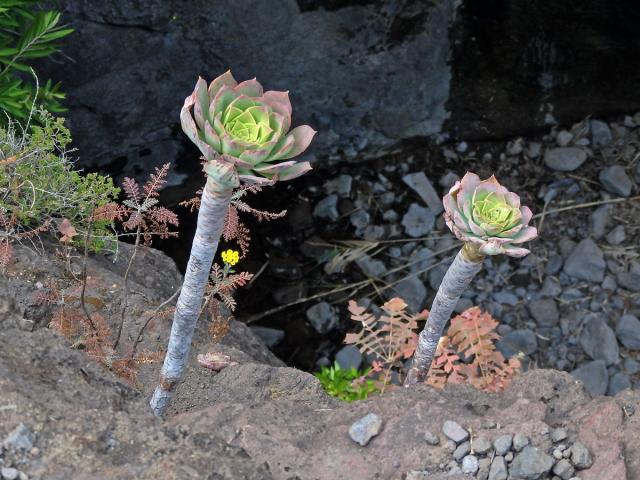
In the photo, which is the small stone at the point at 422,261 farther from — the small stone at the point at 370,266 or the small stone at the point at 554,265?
the small stone at the point at 554,265

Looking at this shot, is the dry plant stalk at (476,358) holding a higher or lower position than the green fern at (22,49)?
lower

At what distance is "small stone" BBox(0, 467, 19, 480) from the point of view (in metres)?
2.16

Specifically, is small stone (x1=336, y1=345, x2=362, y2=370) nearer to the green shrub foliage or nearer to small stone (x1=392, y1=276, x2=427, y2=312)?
small stone (x1=392, y1=276, x2=427, y2=312)

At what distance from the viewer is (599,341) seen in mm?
5133

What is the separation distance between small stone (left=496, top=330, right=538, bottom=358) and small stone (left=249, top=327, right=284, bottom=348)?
4.20ft

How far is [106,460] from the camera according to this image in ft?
7.37

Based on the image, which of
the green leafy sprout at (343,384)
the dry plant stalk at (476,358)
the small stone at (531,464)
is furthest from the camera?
the green leafy sprout at (343,384)

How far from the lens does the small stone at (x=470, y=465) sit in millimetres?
2525

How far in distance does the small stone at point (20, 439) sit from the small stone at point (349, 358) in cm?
292

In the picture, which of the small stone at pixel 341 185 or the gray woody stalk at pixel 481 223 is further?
the small stone at pixel 341 185

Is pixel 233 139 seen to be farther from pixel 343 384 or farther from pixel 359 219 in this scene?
pixel 359 219

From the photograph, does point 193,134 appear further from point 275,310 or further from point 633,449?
Answer: point 275,310

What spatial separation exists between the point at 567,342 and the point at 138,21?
3033 mm

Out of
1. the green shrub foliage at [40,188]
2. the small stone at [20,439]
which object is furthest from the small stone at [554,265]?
the small stone at [20,439]
